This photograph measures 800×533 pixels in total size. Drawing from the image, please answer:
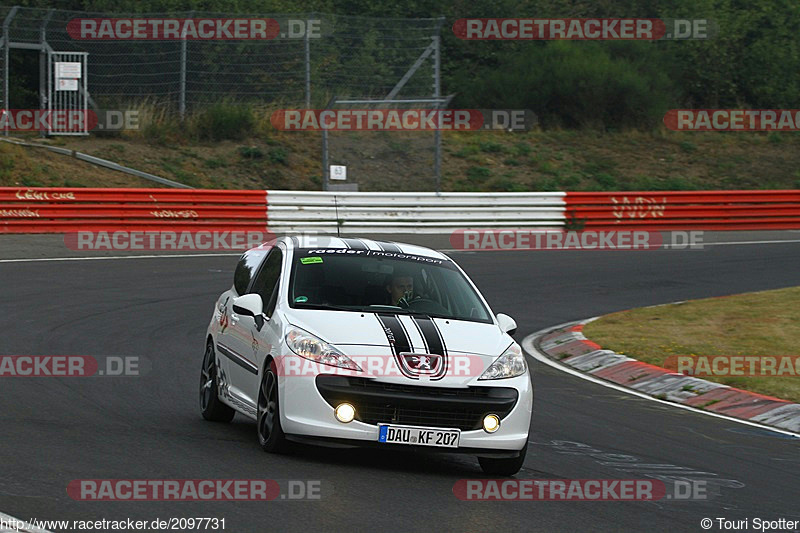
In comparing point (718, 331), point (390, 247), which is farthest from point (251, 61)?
point (390, 247)

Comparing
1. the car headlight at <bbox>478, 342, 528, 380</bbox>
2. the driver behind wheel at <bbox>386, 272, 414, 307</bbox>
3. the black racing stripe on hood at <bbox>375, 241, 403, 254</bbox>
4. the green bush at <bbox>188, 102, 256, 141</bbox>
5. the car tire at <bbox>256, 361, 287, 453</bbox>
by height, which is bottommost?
the car tire at <bbox>256, 361, 287, 453</bbox>

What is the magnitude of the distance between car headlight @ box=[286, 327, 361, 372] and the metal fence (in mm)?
20447

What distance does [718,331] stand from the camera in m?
15.7

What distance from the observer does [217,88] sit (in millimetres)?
31016

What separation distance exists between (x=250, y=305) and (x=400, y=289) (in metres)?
1.06

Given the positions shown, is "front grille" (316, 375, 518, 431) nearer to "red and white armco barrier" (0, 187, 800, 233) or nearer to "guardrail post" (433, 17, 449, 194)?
"red and white armco barrier" (0, 187, 800, 233)

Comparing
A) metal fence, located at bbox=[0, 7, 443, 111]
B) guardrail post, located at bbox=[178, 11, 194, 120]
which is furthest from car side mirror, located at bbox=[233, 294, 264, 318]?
guardrail post, located at bbox=[178, 11, 194, 120]

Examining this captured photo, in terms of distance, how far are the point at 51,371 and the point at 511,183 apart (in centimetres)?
2412

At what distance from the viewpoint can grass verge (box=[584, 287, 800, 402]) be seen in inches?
508

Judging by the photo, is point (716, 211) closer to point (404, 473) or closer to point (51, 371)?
point (51, 371)

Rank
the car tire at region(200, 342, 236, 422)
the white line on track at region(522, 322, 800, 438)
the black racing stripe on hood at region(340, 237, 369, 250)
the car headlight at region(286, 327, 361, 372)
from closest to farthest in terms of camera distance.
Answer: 1. the car headlight at region(286, 327, 361, 372)
2. the black racing stripe on hood at region(340, 237, 369, 250)
3. the car tire at region(200, 342, 236, 422)
4. the white line on track at region(522, 322, 800, 438)

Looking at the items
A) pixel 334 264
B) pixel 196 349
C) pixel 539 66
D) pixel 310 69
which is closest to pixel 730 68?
pixel 539 66

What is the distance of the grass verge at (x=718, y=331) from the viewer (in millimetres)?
12891

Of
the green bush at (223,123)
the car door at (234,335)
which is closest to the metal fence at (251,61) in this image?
the green bush at (223,123)
